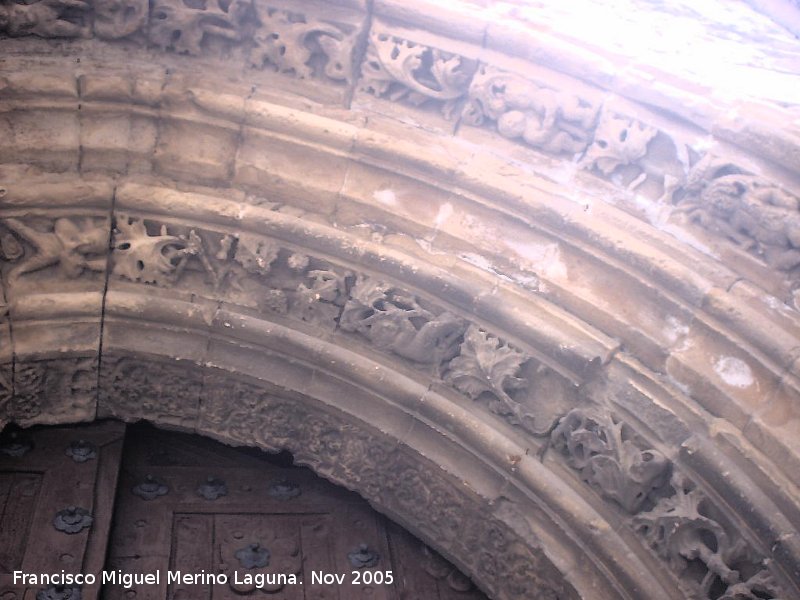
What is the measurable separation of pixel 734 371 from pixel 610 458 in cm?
48

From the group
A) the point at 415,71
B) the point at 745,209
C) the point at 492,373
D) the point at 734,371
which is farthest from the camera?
the point at 415,71

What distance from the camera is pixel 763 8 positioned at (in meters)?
4.68

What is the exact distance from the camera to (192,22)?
374 cm

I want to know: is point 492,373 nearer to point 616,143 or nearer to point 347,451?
point 347,451

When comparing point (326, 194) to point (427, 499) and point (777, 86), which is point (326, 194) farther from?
point (777, 86)

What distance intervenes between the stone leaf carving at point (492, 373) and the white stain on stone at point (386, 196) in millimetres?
580

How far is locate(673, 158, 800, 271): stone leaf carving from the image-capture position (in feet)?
10.3

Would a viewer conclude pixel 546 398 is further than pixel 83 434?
No

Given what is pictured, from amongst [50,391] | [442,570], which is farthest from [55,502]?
[442,570]

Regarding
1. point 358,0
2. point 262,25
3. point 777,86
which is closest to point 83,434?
point 262,25

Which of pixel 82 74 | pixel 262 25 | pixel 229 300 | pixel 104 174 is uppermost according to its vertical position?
pixel 262 25

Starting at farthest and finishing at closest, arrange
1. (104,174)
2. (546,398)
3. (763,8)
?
(763,8)
(104,174)
(546,398)

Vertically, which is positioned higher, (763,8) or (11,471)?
(763,8)

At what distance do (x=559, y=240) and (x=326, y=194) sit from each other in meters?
0.90
